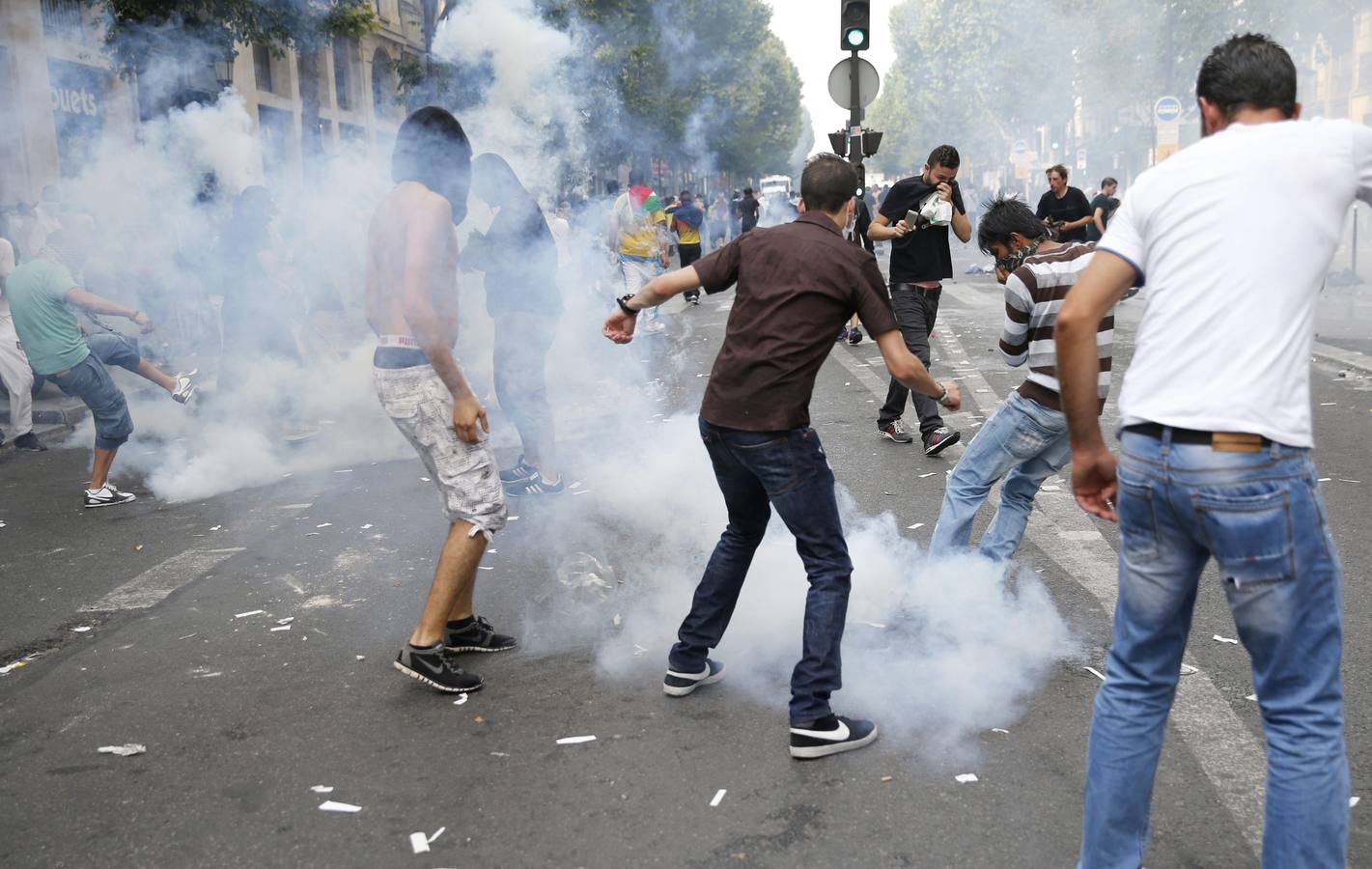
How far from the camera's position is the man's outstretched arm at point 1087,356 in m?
2.29

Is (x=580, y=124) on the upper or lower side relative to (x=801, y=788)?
upper

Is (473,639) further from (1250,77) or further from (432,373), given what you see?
(1250,77)

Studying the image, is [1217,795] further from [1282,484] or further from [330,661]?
[330,661]

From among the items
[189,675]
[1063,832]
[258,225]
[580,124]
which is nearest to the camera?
[1063,832]

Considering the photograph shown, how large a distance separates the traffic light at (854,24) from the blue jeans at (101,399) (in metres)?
8.62

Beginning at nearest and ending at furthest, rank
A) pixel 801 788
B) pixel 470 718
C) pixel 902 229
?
pixel 801 788
pixel 470 718
pixel 902 229

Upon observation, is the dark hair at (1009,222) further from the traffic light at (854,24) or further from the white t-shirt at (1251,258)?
the traffic light at (854,24)

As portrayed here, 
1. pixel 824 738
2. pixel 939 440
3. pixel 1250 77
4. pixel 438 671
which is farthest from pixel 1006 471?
pixel 939 440

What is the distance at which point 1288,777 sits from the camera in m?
2.21

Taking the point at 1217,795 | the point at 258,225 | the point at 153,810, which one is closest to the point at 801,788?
the point at 1217,795

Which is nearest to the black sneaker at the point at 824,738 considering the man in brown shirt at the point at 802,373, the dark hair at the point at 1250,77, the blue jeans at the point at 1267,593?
the man in brown shirt at the point at 802,373

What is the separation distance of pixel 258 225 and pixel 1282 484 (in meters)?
8.13

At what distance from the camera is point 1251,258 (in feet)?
7.07

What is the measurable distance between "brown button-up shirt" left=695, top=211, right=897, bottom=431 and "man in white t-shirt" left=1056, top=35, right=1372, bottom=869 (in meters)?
1.12
